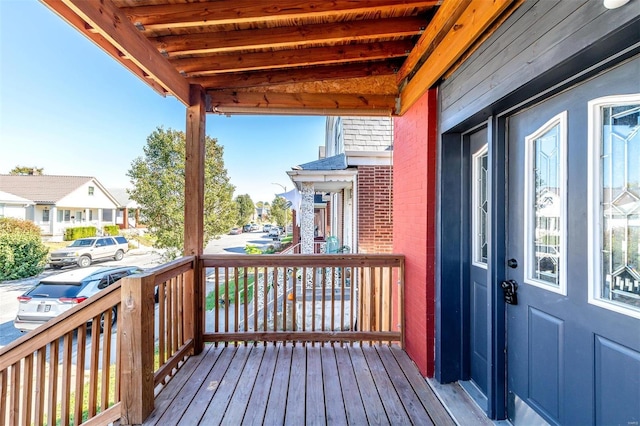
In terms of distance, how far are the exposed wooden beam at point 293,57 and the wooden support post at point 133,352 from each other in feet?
6.28

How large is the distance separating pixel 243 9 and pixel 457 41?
143 centimetres

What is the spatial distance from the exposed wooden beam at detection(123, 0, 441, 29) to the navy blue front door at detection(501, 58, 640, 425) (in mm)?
1149

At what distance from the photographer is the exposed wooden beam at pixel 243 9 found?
1794 millimetres

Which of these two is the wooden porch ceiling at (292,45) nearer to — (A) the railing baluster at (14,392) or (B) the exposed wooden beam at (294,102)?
(B) the exposed wooden beam at (294,102)

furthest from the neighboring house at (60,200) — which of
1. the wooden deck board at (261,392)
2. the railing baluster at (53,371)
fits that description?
the wooden deck board at (261,392)

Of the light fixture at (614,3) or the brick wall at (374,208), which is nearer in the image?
the light fixture at (614,3)

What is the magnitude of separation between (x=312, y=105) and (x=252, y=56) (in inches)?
28.9

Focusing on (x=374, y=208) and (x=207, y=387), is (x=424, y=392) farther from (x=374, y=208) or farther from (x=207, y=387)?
(x=374, y=208)

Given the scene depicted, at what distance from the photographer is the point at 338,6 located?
5.95 feet

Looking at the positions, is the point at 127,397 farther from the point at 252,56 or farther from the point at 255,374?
the point at 252,56

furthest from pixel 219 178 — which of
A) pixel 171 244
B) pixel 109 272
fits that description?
pixel 109 272

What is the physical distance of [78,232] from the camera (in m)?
15.1

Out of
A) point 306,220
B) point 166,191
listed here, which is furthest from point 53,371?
point 166,191

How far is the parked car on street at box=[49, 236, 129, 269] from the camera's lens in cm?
1002
